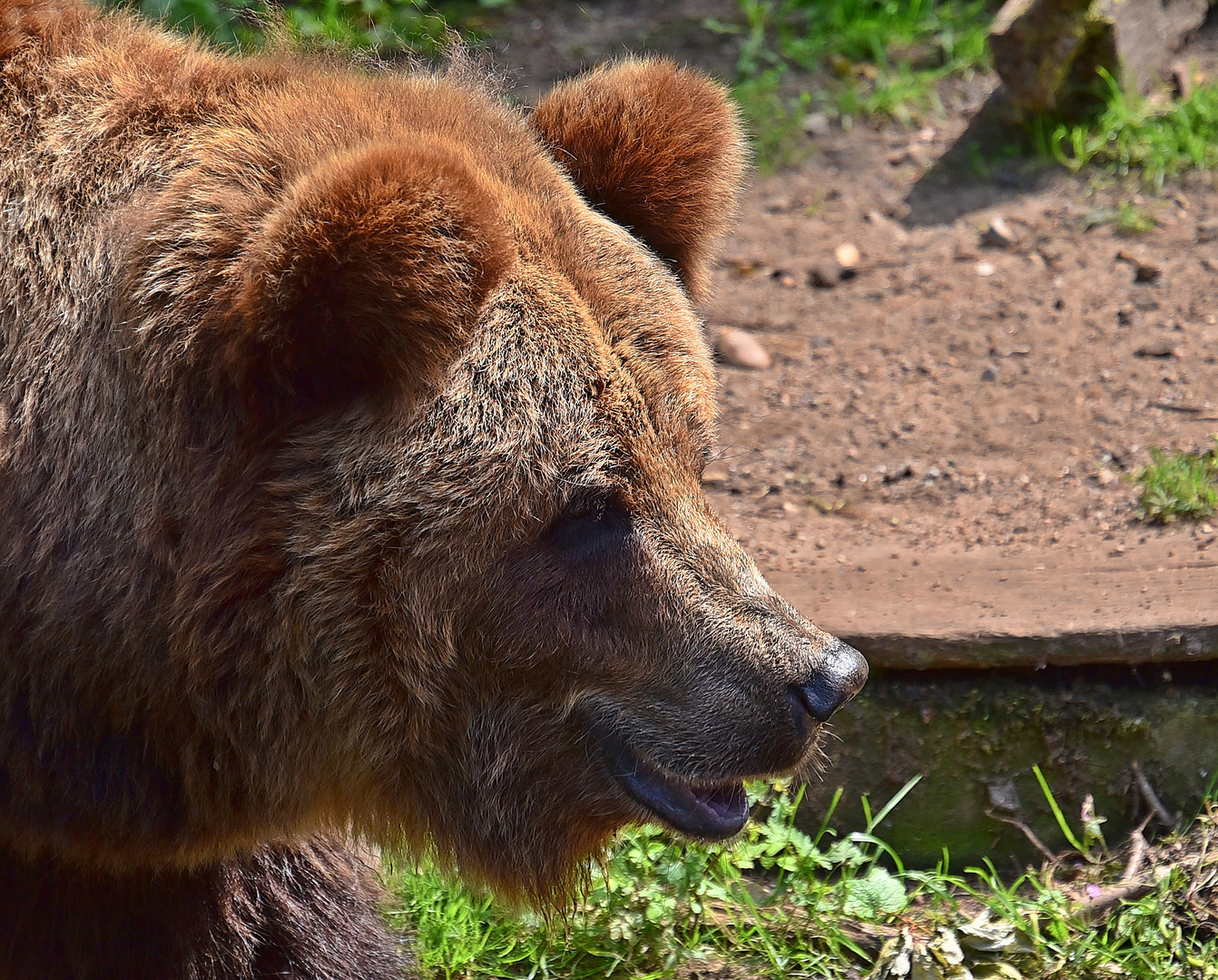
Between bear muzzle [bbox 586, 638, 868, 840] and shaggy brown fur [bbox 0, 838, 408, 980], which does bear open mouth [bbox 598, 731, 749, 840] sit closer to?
bear muzzle [bbox 586, 638, 868, 840]

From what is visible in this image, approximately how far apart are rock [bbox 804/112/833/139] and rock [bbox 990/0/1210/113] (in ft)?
3.19

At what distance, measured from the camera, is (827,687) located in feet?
8.43

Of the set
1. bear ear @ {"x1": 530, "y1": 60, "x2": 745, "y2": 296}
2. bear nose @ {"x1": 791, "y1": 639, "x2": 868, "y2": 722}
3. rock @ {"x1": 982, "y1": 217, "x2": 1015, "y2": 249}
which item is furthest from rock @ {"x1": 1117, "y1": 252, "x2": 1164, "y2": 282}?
bear nose @ {"x1": 791, "y1": 639, "x2": 868, "y2": 722}

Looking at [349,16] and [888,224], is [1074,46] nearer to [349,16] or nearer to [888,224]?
[888,224]

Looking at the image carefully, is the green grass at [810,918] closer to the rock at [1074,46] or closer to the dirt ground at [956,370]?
the dirt ground at [956,370]

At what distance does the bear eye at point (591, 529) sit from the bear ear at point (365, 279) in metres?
0.38

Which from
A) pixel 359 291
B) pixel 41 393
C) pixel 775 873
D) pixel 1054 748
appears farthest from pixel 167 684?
pixel 1054 748

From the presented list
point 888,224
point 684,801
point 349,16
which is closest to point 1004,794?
point 684,801

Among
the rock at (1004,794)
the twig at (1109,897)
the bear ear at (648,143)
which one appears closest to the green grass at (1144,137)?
the rock at (1004,794)

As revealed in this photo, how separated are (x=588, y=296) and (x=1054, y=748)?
2.26 metres

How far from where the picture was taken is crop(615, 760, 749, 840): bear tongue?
2.68m

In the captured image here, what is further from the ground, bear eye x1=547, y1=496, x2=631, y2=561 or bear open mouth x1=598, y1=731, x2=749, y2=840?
bear eye x1=547, y1=496, x2=631, y2=561

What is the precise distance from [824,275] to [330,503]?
13.8 ft

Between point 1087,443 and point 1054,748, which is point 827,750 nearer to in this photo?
point 1054,748
